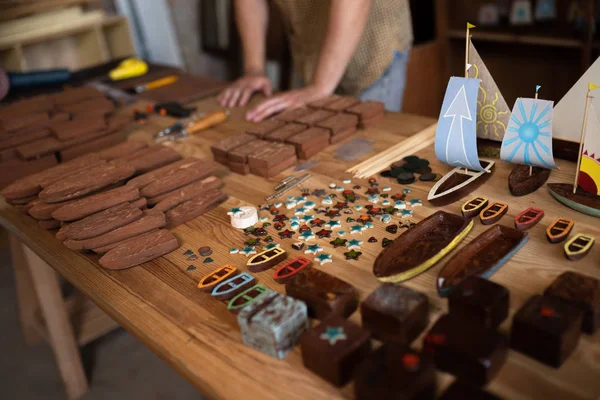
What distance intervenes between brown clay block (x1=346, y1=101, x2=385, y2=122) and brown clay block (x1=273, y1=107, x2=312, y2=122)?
0.15 meters

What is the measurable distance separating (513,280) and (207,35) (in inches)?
139

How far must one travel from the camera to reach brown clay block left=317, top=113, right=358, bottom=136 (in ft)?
5.61

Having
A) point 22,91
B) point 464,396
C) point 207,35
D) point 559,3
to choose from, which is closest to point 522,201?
point 464,396

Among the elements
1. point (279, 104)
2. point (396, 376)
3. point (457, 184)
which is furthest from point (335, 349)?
point (279, 104)

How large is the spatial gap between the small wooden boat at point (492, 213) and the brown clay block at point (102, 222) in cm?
81

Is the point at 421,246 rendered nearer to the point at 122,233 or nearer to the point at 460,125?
the point at 460,125

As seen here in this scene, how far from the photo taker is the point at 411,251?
1134 millimetres

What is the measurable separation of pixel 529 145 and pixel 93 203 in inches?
42.5

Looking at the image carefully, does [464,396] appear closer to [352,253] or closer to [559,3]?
[352,253]

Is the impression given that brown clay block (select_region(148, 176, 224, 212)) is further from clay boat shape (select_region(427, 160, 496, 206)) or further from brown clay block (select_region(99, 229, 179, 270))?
clay boat shape (select_region(427, 160, 496, 206))

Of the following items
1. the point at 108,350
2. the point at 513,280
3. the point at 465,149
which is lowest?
the point at 108,350

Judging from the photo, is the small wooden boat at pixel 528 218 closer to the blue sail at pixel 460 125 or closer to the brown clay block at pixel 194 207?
the blue sail at pixel 460 125

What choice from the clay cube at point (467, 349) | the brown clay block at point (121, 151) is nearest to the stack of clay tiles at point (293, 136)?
the brown clay block at point (121, 151)

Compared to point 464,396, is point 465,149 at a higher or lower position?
higher
